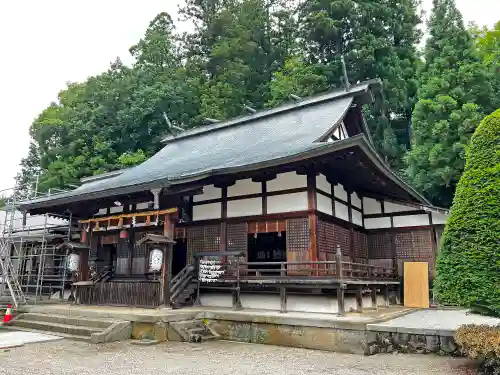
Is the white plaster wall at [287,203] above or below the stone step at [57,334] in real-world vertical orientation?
above

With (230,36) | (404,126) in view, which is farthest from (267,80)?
(404,126)

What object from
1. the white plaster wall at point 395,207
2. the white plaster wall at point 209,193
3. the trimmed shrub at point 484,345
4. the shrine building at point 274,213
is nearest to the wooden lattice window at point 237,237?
the shrine building at point 274,213

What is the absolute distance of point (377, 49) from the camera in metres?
27.8

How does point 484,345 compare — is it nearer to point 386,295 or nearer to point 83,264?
point 386,295

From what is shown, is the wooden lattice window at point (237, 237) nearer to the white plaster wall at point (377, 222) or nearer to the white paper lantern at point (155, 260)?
the white paper lantern at point (155, 260)

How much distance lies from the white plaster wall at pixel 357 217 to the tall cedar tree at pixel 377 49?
12910 mm

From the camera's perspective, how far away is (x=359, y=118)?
1569 centimetres

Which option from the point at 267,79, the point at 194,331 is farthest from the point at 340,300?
the point at 267,79

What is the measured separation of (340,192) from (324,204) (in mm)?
1626

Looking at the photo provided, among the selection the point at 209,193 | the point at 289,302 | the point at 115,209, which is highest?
the point at 209,193

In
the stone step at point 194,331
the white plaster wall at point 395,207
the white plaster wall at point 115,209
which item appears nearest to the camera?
the stone step at point 194,331

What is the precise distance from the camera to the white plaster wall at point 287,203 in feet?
35.0

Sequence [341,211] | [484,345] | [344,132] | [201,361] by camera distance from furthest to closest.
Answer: [344,132]
[341,211]
[201,361]
[484,345]

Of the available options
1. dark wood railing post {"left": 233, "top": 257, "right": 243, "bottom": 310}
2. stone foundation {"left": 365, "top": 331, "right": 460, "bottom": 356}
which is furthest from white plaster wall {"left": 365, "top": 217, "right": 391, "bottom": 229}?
stone foundation {"left": 365, "top": 331, "right": 460, "bottom": 356}
